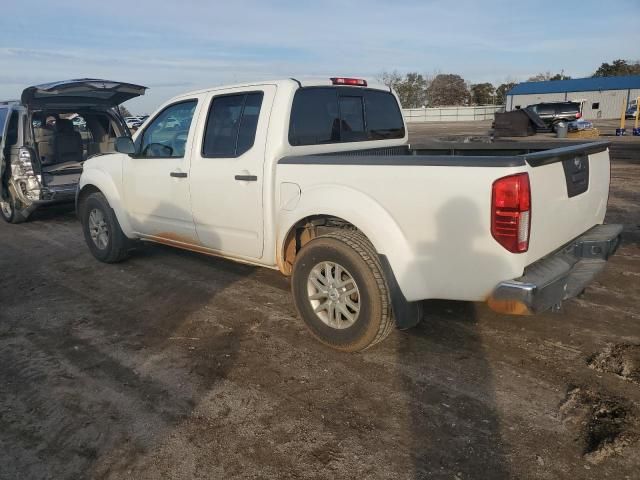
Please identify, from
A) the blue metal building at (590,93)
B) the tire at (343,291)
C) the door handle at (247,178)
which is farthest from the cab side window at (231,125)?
the blue metal building at (590,93)

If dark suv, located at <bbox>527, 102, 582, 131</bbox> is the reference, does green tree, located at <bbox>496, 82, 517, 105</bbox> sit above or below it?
above

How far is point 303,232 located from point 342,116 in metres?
1.21

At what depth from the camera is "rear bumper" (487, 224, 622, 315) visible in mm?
2932

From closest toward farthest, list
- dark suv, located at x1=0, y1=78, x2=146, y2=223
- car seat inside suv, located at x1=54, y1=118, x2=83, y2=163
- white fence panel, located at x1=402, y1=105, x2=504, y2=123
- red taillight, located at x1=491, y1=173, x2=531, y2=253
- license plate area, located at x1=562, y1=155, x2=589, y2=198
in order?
1. red taillight, located at x1=491, y1=173, x2=531, y2=253
2. license plate area, located at x1=562, y1=155, x2=589, y2=198
3. dark suv, located at x1=0, y1=78, x2=146, y2=223
4. car seat inside suv, located at x1=54, y1=118, x2=83, y2=163
5. white fence panel, located at x1=402, y1=105, x2=504, y2=123

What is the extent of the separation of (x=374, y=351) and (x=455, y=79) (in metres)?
86.8

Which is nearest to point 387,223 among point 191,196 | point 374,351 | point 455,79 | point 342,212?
point 342,212

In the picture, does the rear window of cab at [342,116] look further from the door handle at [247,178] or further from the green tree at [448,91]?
the green tree at [448,91]

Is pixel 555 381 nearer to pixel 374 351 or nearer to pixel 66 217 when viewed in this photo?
pixel 374 351

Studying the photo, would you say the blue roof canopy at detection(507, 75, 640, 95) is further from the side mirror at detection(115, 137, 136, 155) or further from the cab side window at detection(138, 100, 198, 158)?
the side mirror at detection(115, 137, 136, 155)

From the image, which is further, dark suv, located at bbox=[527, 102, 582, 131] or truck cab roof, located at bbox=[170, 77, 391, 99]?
dark suv, located at bbox=[527, 102, 582, 131]

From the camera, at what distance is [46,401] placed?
3.32m

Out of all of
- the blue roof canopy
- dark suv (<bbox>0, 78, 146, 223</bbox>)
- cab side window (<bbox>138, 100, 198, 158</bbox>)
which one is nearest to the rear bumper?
cab side window (<bbox>138, 100, 198, 158</bbox>)

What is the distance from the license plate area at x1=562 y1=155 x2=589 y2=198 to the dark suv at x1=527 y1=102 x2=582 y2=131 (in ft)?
97.2

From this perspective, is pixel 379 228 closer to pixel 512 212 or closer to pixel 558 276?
pixel 512 212
